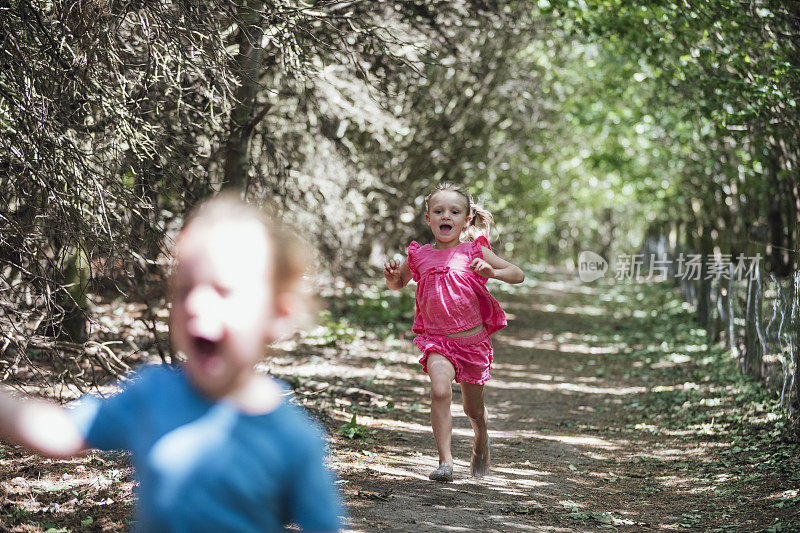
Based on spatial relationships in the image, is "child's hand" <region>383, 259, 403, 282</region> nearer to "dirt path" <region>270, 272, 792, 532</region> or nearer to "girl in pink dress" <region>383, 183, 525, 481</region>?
"girl in pink dress" <region>383, 183, 525, 481</region>

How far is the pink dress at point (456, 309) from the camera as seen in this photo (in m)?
5.56

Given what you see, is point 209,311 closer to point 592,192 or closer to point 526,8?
point 526,8

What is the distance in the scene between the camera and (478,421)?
227 inches

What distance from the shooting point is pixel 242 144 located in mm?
7992

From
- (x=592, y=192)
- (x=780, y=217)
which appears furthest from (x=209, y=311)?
(x=592, y=192)

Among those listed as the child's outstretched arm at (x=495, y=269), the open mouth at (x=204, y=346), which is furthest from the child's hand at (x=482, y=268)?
the open mouth at (x=204, y=346)

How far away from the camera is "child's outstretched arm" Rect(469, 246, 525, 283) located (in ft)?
17.5

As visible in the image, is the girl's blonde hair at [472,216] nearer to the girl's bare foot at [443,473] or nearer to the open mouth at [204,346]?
the girl's bare foot at [443,473]

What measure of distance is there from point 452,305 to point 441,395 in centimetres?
63

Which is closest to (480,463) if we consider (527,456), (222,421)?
(527,456)

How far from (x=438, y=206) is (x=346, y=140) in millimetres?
7827

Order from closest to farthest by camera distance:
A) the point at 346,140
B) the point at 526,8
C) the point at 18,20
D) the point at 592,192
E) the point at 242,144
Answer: the point at 18,20 < the point at 242,144 < the point at 346,140 < the point at 526,8 < the point at 592,192

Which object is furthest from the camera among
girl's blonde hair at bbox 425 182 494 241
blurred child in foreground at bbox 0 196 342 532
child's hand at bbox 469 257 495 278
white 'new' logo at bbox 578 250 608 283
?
white 'new' logo at bbox 578 250 608 283

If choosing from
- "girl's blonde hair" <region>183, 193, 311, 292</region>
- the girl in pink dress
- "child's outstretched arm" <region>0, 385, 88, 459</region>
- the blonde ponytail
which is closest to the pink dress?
the girl in pink dress
